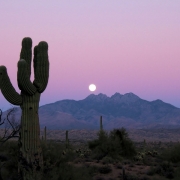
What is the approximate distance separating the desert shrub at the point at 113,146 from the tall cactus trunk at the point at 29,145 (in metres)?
12.8

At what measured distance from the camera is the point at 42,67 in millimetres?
12492

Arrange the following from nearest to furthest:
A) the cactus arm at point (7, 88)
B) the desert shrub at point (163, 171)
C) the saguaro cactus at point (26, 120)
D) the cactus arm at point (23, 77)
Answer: the cactus arm at point (23, 77)
the saguaro cactus at point (26, 120)
the cactus arm at point (7, 88)
the desert shrub at point (163, 171)

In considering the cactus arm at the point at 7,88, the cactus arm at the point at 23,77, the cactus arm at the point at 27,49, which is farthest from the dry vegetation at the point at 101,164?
the cactus arm at the point at 27,49

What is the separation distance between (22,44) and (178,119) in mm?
190446

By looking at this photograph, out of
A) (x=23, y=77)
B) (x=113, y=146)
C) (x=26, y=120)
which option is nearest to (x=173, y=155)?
(x=113, y=146)

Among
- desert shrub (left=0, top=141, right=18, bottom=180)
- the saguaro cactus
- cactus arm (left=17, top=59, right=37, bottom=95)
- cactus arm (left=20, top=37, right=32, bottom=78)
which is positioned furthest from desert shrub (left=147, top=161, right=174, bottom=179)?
cactus arm (left=17, top=59, right=37, bottom=95)

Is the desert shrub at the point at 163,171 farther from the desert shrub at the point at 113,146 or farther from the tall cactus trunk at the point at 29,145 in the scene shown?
the tall cactus trunk at the point at 29,145

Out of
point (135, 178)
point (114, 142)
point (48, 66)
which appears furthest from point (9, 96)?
point (114, 142)

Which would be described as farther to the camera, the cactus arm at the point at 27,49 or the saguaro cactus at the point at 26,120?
the cactus arm at the point at 27,49

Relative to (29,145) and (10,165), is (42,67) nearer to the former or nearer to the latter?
(29,145)

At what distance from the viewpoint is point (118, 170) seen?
18406 mm

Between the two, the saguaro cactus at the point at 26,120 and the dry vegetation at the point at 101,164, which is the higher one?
the saguaro cactus at the point at 26,120

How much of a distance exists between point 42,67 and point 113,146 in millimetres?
13475

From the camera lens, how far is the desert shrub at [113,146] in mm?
24484
